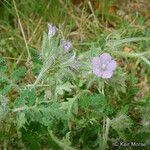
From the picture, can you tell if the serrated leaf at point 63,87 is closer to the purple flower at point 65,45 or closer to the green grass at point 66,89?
the green grass at point 66,89

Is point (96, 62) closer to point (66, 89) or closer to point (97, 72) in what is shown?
point (97, 72)

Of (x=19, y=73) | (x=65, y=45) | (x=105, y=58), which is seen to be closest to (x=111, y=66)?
(x=105, y=58)

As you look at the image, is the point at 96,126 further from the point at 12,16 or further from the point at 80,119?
the point at 12,16

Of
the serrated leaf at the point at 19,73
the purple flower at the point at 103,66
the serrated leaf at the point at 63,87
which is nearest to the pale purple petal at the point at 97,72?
the purple flower at the point at 103,66

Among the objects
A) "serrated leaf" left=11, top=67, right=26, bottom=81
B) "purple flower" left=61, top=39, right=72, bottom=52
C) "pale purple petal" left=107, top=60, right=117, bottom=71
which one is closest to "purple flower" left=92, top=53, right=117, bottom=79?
"pale purple petal" left=107, top=60, right=117, bottom=71

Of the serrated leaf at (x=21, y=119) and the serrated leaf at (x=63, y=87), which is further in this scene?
the serrated leaf at (x=63, y=87)

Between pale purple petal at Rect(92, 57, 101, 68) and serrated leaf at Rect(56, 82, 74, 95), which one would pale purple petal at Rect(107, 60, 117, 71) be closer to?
pale purple petal at Rect(92, 57, 101, 68)

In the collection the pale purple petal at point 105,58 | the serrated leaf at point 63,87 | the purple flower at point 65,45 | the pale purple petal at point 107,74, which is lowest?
the serrated leaf at point 63,87

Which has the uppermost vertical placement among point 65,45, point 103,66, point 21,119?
point 65,45
